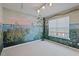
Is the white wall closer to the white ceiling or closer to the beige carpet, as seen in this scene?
the white ceiling

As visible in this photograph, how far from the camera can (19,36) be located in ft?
8.34

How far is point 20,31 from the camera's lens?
2533mm

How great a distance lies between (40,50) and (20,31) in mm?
604

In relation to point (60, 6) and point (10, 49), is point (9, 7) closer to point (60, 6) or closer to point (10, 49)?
point (10, 49)

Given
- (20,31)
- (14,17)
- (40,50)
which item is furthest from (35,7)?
(40,50)

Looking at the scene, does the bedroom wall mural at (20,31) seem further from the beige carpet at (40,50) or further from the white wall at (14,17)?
the beige carpet at (40,50)

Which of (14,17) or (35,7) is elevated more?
(35,7)

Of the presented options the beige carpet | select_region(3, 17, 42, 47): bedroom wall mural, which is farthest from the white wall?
the beige carpet

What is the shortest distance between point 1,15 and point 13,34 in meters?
0.46

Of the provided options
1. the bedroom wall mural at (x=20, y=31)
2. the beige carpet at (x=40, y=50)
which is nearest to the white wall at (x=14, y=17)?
the bedroom wall mural at (x=20, y=31)

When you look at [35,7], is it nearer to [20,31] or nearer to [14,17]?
[14,17]

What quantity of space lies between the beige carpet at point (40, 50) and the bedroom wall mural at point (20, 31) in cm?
11

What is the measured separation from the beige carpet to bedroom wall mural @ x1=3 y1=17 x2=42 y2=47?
11 cm

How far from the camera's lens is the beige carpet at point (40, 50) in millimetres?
2463
